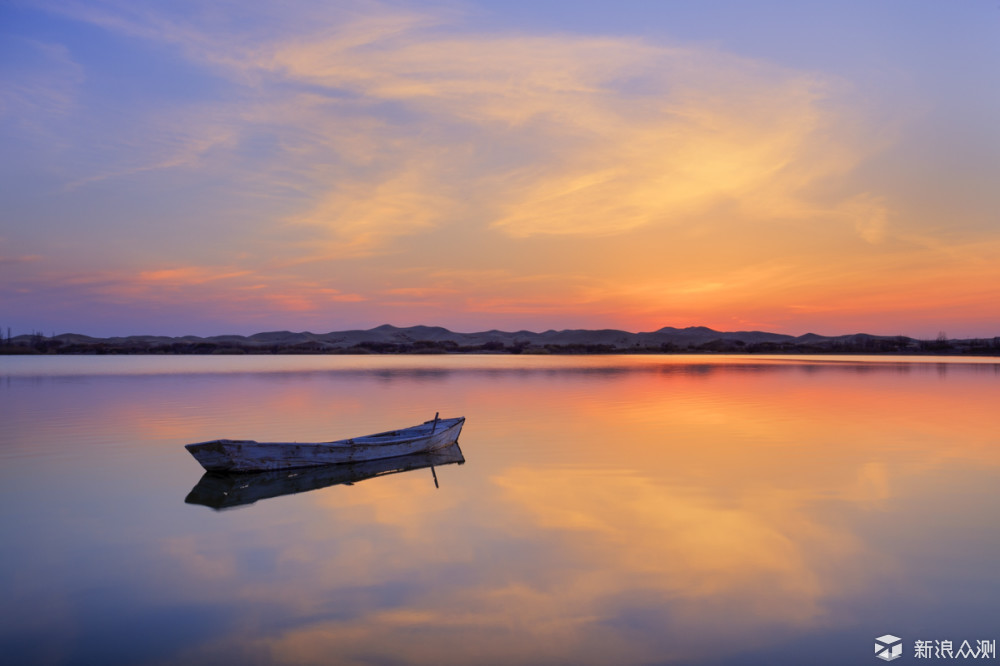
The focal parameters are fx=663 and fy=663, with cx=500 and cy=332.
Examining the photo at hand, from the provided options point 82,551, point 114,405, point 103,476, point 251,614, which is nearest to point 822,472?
point 251,614

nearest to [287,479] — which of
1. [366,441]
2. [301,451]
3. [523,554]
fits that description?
[301,451]

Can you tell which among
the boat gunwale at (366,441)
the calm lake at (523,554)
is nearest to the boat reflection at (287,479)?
the calm lake at (523,554)

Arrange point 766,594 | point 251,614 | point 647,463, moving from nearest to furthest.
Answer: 1. point 251,614
2. point 766,594
3. point 647,463

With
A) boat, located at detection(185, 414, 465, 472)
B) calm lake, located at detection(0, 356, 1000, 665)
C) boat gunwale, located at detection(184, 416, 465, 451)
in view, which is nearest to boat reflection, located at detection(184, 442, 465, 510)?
boat, located at detection(185, 414, 465, 472)

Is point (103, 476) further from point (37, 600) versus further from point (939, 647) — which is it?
point (939, 647)

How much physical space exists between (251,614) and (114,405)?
22844 mm

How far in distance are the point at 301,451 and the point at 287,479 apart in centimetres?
69

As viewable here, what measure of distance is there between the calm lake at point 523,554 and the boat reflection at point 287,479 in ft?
0.89

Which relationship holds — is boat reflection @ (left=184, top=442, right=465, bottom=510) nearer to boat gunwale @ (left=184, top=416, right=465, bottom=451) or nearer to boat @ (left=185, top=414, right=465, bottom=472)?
boat @ (left=185, top=414, right=465, bottom=472)

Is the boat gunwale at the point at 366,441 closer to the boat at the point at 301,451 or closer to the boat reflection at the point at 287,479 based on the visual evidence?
the boat at the point at 301,451

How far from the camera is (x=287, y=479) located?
12.6m

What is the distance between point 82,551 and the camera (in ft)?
26.7

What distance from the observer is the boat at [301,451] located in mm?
12367

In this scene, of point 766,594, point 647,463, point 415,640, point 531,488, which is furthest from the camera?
point 647,463
